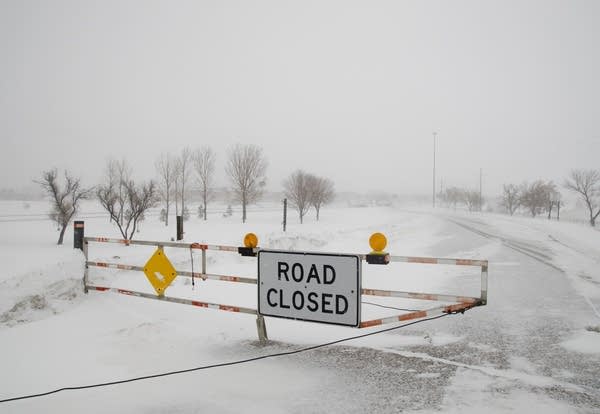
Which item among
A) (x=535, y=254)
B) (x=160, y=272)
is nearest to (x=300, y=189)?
(x=535, y=254)

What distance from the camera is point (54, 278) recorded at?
6.95 meters

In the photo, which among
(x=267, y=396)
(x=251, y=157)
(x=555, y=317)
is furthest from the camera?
(x=251, y=157)

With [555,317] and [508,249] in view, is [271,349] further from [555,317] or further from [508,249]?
[508,249]

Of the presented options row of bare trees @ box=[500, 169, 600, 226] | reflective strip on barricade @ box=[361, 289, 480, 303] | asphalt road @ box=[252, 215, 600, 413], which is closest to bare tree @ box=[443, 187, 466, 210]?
row of bare trees @ box=[500, 169, 600, 226]

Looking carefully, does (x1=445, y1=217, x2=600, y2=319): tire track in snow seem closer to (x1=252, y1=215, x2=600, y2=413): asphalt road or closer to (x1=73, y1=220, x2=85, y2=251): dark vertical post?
(x1=252, y1=215, x2=600, y2=413): asphalt road

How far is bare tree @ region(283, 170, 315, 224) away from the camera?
41.9 metres

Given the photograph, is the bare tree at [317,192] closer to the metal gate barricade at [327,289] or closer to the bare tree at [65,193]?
the bare tree at [65,193]

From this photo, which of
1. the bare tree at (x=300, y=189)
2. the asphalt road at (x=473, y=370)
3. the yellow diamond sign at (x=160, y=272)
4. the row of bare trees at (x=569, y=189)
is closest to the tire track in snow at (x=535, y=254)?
the asphalt road at (x=473, y=370)

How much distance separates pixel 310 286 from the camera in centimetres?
417

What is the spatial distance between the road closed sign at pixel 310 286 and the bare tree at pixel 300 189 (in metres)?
35.9

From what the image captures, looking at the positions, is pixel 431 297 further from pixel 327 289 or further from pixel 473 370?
pixel 327 289

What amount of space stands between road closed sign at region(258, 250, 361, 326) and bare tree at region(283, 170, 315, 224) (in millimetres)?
35903

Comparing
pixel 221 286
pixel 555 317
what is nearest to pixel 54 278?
pixel 221 286

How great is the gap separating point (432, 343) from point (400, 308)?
1717mm
